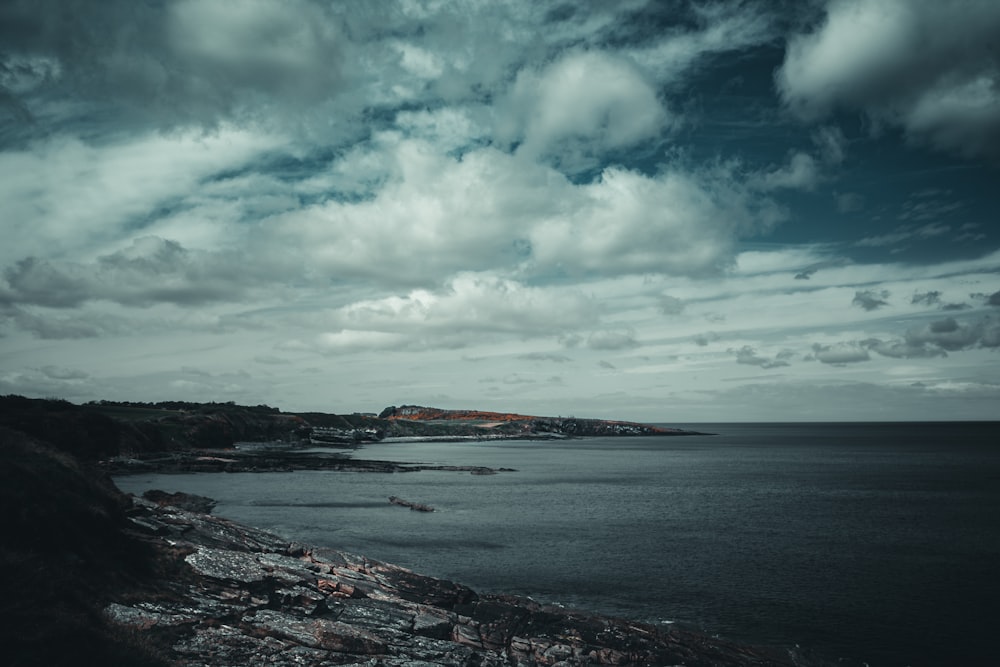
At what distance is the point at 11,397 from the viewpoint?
82.5m

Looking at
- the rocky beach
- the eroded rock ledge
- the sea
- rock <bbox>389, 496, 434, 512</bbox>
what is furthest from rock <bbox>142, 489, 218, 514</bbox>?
rock <bbox>389, 496, 434, 512</bbox>

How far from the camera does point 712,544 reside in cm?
4841

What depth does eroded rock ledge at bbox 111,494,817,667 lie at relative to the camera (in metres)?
17.5

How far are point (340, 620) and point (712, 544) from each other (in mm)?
37525

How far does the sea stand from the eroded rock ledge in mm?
5975

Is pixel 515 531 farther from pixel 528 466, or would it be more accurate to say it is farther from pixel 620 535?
pixel 528 466

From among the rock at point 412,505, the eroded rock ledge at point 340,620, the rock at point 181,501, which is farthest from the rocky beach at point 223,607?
the rock at point 412,505

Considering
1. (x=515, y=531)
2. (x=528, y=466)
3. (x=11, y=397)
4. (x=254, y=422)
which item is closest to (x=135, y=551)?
(x=515, y=531)

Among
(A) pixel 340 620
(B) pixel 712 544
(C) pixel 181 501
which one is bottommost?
(B) pixel 712 544

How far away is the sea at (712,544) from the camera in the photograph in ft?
98.4

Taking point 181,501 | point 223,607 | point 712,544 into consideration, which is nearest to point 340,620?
point 223,607

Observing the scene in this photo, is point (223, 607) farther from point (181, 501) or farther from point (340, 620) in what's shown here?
point (181, 501)

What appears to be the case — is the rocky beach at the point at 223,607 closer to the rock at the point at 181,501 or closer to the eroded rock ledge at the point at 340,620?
the eroded rock ledge at the point at 340,620

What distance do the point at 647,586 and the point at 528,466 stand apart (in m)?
100
